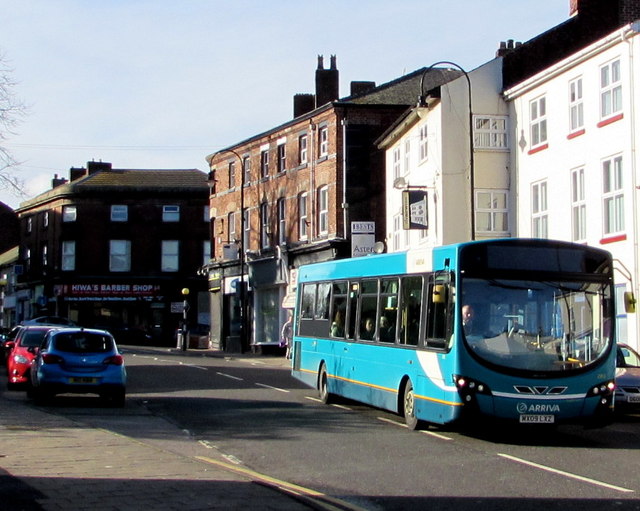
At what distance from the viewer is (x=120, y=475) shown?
429 inches

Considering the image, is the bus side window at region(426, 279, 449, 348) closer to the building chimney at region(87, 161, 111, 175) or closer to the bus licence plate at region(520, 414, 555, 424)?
the bus licence plate at region(520, 414, 555, 424)

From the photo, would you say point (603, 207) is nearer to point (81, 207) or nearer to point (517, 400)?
point (517, 400)

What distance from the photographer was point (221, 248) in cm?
5884

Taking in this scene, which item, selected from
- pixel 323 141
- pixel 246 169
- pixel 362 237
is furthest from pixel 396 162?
pixel 246 169

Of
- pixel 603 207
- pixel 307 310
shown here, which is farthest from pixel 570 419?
pixel 603 207

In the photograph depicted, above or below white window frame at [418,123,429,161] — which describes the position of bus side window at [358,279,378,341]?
below

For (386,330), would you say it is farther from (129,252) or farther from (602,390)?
(129,252)

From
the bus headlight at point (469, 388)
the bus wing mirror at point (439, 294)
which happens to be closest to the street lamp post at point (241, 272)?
the bus wing mirror at point (439, 294)

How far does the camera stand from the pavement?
9141 mm

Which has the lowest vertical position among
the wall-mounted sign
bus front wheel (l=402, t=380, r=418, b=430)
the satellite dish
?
bus front wheel (l=402, t=380, r=418, b=430)

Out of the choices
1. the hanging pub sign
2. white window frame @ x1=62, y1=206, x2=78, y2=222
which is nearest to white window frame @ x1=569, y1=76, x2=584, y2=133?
the hanging pub sign

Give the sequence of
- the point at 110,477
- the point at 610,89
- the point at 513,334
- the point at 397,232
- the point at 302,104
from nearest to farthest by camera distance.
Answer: the point at 110,477 < the point at 513,334 < the point at 610,89 < the point at 397,232 < the point at 302,104

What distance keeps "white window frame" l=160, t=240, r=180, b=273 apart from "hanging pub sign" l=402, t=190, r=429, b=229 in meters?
42.0

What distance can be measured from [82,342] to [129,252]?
2176 inches
